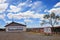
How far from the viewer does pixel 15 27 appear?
367 cm

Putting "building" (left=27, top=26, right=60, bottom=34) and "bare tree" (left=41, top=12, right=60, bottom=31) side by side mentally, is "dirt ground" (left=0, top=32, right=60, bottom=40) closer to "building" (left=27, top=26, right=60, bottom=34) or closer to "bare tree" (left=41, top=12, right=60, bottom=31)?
"building" (left=27, top=26, right=60, bottom=34)

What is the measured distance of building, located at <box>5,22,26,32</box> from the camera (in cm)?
365

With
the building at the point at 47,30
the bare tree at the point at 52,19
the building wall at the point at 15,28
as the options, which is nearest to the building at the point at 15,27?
the building wall at the point at 15,28

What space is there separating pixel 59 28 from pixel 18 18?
88 cm

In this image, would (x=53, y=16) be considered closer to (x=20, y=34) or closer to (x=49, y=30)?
(x=49, y=30)

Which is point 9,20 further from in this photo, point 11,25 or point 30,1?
point 30,1

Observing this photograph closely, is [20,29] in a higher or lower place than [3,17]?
lower

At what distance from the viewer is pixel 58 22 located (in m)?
3.65

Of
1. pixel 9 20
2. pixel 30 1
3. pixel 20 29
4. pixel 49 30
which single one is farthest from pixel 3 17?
pixel 49 30

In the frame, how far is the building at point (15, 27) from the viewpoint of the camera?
12.0 ft

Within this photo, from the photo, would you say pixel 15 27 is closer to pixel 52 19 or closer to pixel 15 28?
pixel 15 28

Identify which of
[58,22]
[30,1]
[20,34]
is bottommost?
[20,34]

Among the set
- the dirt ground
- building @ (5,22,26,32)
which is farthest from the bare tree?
building @ (5,22,26,32)

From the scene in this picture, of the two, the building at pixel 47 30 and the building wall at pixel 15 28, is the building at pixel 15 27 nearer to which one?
the building wall at pixel 15 28
